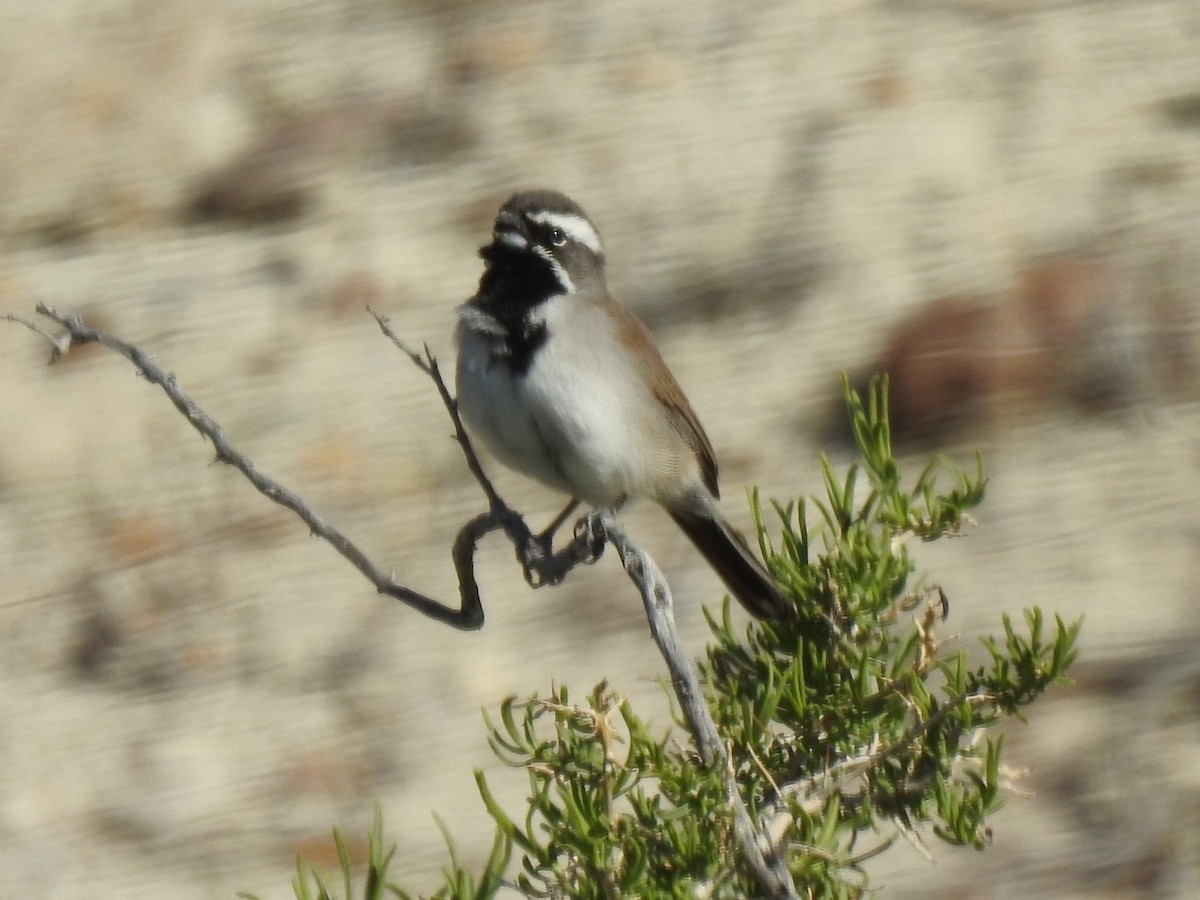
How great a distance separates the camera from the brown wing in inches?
163

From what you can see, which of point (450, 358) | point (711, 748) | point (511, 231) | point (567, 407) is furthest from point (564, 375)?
point (711, 748)

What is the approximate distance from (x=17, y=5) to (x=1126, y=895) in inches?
184

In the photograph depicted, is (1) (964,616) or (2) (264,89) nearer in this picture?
(1) (964,616)

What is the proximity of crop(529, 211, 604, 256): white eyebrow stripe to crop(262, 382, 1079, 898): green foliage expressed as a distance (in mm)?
1685

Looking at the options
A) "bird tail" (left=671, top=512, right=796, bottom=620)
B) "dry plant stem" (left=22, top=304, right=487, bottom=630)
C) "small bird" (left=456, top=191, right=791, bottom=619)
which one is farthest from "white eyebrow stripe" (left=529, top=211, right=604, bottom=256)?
"dry plant stem" (left=22, top=304, right=487, bottom=630)

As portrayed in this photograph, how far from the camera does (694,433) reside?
430 centimetres

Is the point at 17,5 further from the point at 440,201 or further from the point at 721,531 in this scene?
the point at 721,531

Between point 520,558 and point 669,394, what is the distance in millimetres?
1390

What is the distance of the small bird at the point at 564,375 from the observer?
3.71 meters

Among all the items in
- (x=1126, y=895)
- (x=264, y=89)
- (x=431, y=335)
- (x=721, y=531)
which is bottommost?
(x=1126, y=895)

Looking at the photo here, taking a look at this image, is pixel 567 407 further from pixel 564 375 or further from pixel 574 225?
pixel 574 225

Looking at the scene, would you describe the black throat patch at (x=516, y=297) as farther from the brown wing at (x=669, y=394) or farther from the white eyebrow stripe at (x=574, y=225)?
the brown wing at (x=669, y=394)

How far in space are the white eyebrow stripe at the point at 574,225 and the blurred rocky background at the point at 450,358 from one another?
0.83 m

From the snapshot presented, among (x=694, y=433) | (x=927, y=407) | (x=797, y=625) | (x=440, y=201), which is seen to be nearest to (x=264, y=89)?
(x=440, y=201)
